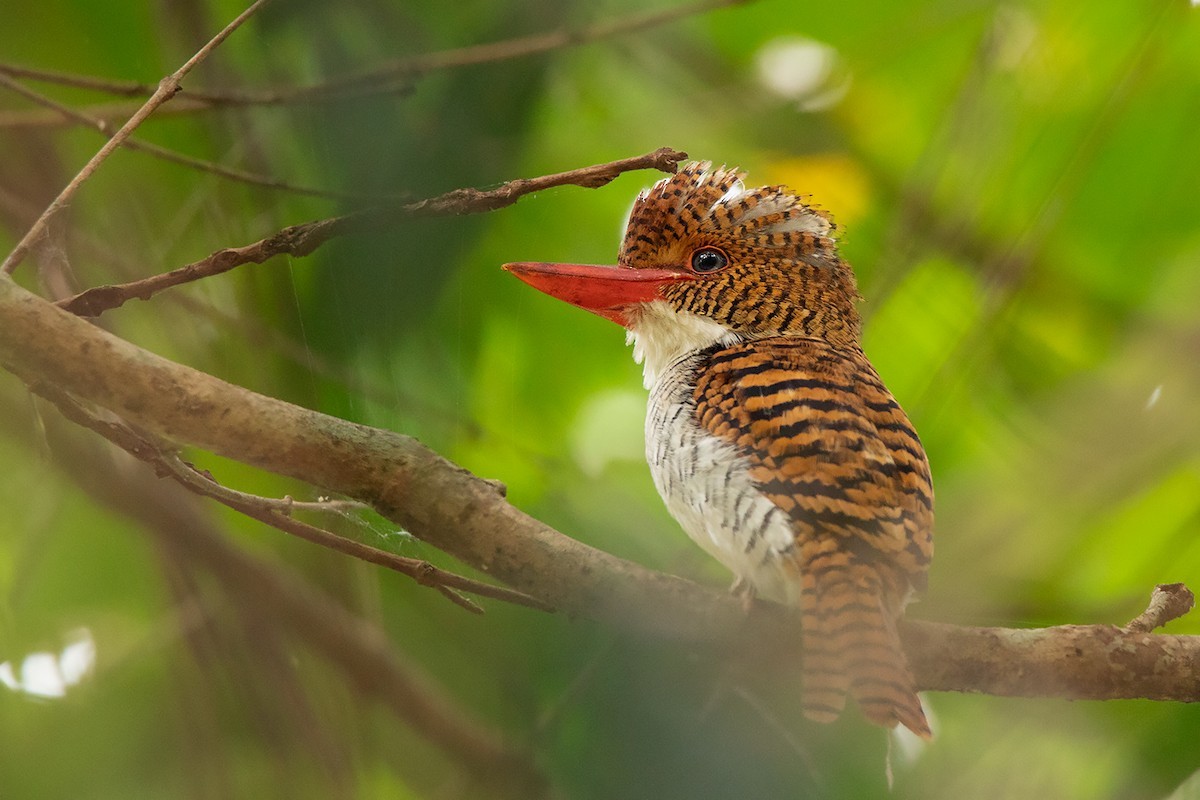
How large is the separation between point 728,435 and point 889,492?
212mm

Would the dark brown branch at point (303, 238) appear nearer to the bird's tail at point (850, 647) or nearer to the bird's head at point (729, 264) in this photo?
the bird's tail at point (850, 647)

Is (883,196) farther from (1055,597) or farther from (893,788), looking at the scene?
(893,788)

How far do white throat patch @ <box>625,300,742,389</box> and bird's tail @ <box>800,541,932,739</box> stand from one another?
52 cm

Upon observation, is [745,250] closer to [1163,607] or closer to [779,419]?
[779,419]

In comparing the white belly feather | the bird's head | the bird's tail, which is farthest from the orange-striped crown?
the bird's tail

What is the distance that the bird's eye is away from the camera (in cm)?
191

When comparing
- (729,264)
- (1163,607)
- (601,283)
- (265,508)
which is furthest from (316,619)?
(1163,607)

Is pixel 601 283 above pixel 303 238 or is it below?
above

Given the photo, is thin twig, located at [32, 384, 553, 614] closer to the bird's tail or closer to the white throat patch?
the bird's tail

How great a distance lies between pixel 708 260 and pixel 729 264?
3cm

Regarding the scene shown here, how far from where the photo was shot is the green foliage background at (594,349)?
1.46 m

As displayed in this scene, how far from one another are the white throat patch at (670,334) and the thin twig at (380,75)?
17.2 inches

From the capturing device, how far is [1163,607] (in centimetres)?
150

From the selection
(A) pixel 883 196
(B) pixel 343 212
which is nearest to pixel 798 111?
(A) pixel 883 196
